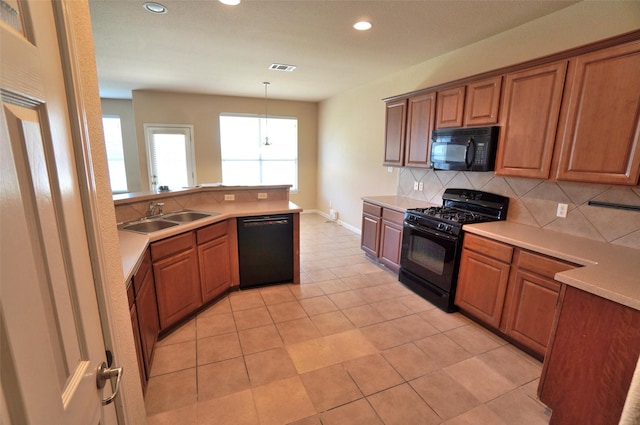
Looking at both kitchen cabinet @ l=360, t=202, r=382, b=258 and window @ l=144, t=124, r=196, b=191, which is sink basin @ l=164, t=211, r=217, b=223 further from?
window @ l=144, t=124, r=196, b=191

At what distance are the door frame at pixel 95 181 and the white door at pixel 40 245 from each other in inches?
1.2

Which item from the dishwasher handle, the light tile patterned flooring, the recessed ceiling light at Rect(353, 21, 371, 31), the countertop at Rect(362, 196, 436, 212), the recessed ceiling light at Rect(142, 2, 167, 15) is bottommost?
the light tile patterned flooring

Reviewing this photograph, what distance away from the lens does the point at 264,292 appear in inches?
128

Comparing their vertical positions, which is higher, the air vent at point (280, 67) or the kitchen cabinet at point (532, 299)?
the air vent at point (280, 67)

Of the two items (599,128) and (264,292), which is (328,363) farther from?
(599,128)

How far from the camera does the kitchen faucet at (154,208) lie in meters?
2.79

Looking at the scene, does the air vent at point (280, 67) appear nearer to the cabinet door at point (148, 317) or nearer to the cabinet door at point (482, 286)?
the cabinet door at point (148, 317)

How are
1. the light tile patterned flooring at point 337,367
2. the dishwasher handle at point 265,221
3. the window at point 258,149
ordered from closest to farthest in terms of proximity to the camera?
1. the light tile patterned flooring at point 337,367
2. the dishwasher handle at point 265,221
3. the window at point 258,149

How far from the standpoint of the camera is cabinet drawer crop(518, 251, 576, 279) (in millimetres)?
1986

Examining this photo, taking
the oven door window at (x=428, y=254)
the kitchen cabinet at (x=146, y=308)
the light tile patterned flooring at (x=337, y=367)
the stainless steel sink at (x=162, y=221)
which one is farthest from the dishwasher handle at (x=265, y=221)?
the oven door window at (x=428, y=254)

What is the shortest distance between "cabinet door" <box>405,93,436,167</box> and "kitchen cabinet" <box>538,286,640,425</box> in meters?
2.07

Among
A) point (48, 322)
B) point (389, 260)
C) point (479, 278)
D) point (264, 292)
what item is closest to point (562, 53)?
point (479, 278)

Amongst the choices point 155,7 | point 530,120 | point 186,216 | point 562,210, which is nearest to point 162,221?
point 186,216

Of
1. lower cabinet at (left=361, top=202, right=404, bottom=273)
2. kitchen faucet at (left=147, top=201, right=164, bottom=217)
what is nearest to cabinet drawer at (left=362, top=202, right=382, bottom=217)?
lower cabinet at (left=361, top=202, right=404, bottom=273)
